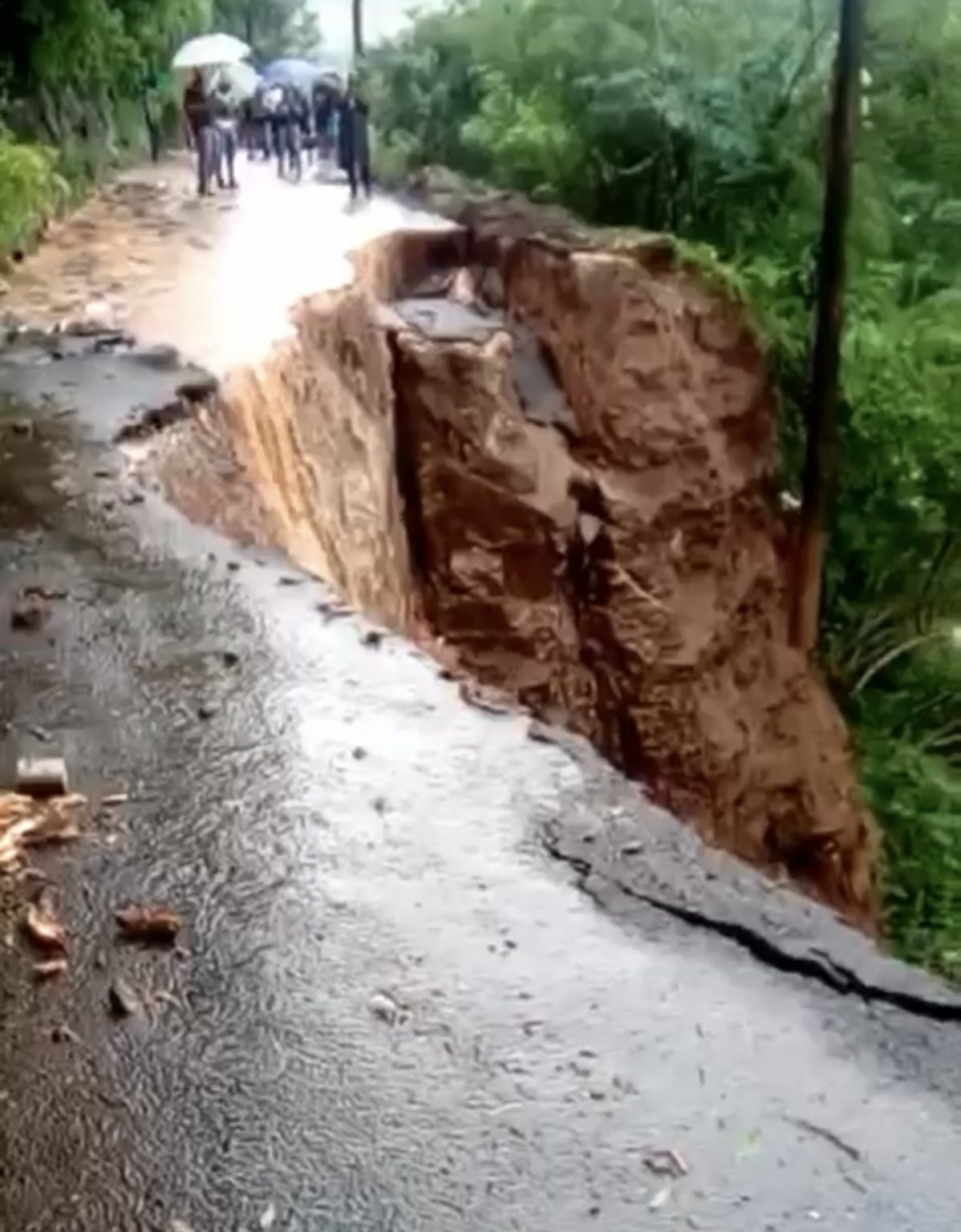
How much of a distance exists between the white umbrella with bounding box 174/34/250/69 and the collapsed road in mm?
17694

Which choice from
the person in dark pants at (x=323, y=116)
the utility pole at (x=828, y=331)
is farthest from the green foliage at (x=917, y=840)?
the person in dark pants at (x=323, y=116)

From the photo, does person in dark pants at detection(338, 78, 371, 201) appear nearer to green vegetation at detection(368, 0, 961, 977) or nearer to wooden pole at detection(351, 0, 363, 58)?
green vegetation at detection(368, 0, 961, 977)

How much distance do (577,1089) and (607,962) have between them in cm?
54

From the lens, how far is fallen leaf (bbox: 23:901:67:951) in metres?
4.19

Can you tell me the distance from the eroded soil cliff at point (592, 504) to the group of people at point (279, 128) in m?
4.94

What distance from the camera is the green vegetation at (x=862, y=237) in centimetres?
1397

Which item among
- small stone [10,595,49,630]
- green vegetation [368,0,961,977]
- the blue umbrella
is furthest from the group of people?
small stone [10,595,49,630]

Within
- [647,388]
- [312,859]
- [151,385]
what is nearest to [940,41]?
[647,388]

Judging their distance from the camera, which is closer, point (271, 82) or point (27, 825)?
point (27, 825)

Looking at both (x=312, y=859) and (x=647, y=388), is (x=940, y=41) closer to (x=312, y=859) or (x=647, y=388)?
(x=647, y=388)

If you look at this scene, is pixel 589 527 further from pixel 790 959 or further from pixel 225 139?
pixel 225 139

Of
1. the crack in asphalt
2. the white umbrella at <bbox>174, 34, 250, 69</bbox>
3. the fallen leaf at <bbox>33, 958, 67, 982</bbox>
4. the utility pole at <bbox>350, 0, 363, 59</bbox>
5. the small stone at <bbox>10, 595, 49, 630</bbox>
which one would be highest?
the fallen leaf at <bbox>33, 958, 67, 982</bbox>

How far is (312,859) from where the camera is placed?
4.66 m

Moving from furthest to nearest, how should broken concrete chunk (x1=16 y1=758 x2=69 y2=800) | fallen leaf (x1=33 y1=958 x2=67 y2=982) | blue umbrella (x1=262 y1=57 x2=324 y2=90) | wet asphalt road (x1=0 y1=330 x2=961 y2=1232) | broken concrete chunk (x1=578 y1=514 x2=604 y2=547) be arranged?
blue umbrella (x1=262 y1=57 x2=324 y2=90) → broken concrete chunk (x1=578 y1=514 x2=604 y2=547) → broken concrete chunk (x1=16 y1=758 x2=69 y2=800) → fallen leaf (x1=33 y1=958 x2=67 y2=982) → wet asphalt road (x1=0 y1=330 x2=961 y2=1232)
